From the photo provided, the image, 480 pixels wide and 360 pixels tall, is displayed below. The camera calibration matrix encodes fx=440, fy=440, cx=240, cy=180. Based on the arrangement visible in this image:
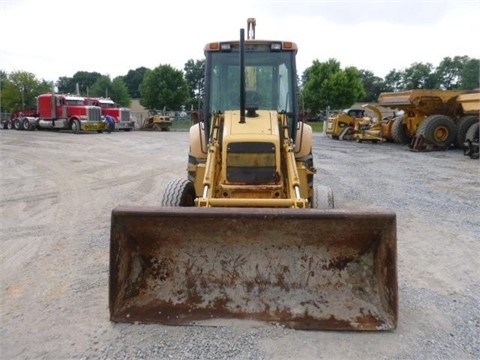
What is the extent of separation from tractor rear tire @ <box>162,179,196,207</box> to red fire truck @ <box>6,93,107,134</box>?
23819 millimetres

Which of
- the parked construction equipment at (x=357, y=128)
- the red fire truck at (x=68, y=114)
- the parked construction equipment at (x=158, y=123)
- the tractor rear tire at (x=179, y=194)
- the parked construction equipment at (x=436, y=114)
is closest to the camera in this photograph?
the tractor rear tire at (x=179, y=194)

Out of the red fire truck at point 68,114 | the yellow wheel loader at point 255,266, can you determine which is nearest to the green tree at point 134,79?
the red fire truck at point 68,114

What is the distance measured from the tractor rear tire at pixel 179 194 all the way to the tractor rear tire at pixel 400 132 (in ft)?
54.3

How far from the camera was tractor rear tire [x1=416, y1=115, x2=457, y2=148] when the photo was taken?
1706 cm

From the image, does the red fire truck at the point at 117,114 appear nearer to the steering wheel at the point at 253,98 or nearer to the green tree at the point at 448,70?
the steering wheel at the point at 253,98

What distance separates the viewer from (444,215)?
278 inches

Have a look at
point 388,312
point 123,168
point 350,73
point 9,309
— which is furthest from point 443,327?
point 350,73

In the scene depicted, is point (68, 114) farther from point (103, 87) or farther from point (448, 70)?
point (448, 70)

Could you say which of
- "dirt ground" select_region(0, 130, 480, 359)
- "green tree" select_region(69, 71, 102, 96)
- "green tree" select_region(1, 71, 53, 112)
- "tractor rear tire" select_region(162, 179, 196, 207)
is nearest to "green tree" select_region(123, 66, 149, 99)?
"green tree" select_region(69, 71, 102, 96)

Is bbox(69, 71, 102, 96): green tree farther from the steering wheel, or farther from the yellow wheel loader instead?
the yellow wheel loader

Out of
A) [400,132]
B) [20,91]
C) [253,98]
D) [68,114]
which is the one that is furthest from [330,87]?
[253,98]

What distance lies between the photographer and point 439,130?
1723 cm

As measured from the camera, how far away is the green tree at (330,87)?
143 feet

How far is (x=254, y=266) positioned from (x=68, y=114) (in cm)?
2735
